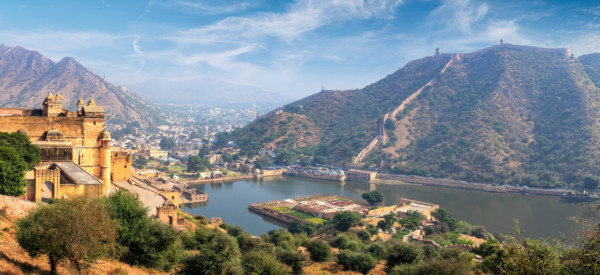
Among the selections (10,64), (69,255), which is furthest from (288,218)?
(10,64)

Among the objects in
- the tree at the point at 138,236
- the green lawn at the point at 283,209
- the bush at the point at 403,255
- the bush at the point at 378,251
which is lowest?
the green lawn at the point at 283,209

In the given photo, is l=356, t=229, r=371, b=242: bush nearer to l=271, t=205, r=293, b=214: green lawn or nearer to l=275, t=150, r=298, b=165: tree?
l=271, t=205, r=293, b=214: green lawn

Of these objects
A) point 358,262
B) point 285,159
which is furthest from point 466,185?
point 358,262

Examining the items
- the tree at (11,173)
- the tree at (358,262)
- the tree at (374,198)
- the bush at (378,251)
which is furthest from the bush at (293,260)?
the tree at (374,198)

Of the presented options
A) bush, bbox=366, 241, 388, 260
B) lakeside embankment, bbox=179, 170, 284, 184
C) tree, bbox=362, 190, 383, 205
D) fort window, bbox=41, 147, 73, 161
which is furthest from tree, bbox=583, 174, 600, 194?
fort window, bbox=41, 147, 73, 161

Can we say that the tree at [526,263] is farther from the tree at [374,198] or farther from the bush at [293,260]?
the tree at [374,198]

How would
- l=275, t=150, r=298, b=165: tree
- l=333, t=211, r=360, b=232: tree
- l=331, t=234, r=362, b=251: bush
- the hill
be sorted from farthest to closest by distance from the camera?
l=275, t=150, r=298, b=165: tree < the hill < l=333, t=211, r=360, b=232: tree < l=331, t=234, r=362, b=251: bush
